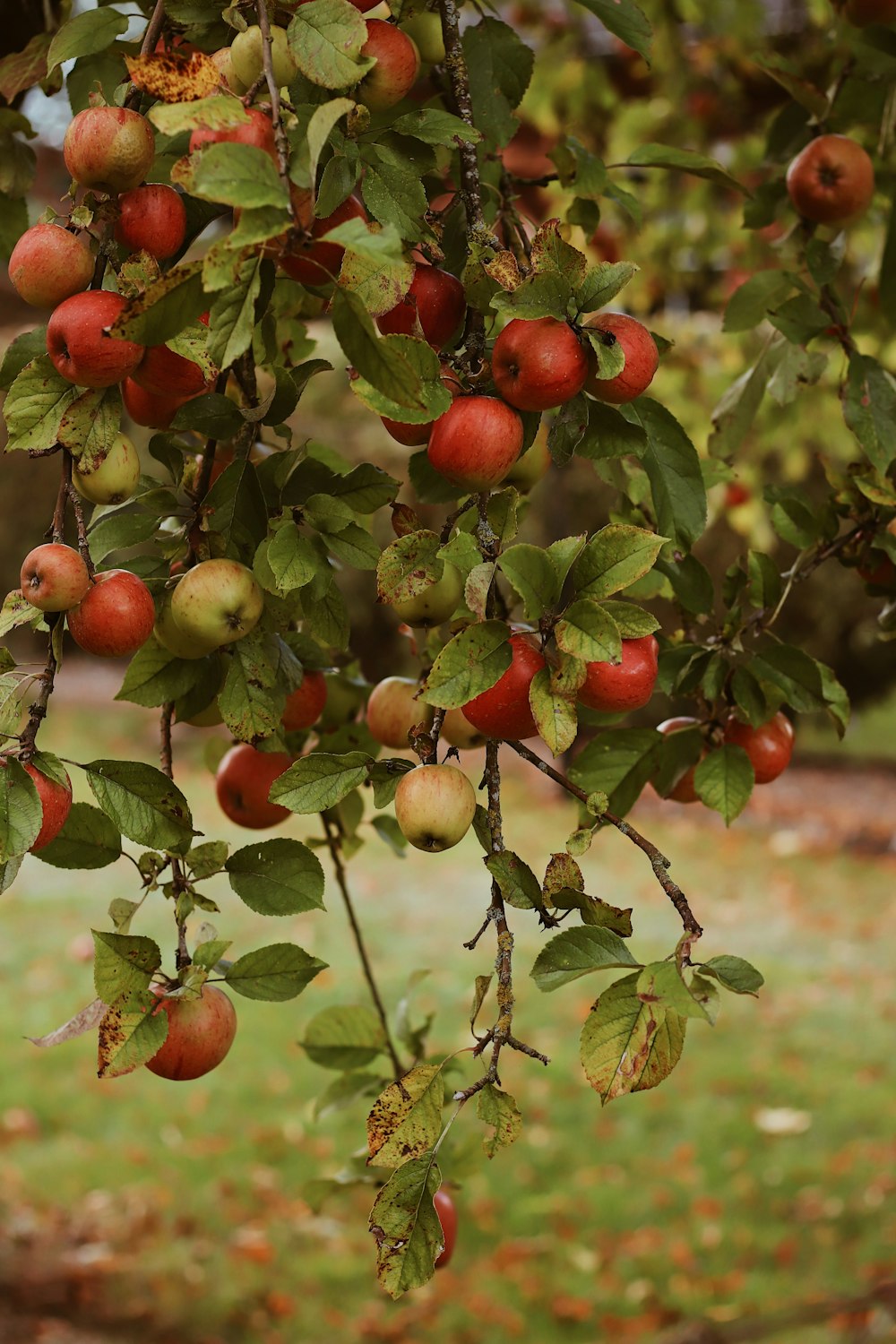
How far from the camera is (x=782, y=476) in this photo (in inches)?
284

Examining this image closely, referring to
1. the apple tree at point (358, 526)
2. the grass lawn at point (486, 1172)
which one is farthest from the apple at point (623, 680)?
the grass lawn at point (486, 1172)

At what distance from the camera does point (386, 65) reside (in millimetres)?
747

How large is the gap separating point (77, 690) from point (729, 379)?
8.22 meters

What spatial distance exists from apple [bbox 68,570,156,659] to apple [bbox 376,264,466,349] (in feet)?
0.73

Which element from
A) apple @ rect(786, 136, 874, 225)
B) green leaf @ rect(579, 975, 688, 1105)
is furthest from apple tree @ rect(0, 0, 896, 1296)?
apple @ rect(786, 136, 874, 225)

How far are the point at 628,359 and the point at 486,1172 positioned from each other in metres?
2.78

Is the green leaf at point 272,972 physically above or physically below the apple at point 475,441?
below

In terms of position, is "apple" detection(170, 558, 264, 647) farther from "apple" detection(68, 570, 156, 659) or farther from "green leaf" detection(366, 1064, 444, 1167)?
"green leaf" detection(366, 1064, 444, 1167)

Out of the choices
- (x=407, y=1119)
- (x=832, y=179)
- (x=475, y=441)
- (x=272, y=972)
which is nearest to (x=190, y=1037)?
(x=272, y=972)

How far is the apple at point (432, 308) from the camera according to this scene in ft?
2.44

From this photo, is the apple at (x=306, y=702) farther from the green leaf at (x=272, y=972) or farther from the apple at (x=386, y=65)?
the apple at (x=386, y=65)

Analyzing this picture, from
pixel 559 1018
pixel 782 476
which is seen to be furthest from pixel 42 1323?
pixel 782 476

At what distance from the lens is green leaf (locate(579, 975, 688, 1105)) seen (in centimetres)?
63

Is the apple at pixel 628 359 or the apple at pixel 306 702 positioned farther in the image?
the apple at pixel 306 702
